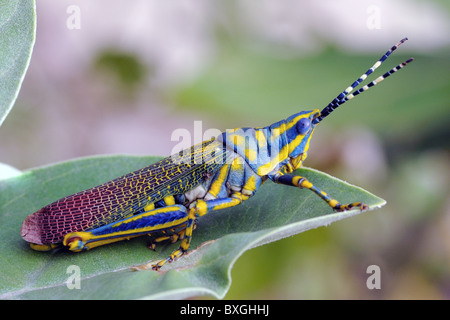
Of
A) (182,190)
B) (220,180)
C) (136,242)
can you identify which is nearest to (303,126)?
(220,180)

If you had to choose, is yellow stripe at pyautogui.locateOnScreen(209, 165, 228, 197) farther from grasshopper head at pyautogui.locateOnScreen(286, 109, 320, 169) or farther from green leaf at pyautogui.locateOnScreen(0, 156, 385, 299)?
grasshopper head at pyautogui.locateOnScreen(286, 109, 320, 169)

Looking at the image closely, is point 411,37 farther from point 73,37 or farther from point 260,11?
point 73,37

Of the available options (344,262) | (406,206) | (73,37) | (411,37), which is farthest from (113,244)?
(73,37)

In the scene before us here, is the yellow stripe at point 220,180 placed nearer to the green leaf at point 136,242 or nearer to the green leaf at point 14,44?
the green leaf at point 136,242

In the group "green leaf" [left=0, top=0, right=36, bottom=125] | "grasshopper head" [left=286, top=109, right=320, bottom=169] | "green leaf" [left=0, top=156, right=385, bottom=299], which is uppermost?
"green leaf" [left=0, top=0, right=36, bottom=125]

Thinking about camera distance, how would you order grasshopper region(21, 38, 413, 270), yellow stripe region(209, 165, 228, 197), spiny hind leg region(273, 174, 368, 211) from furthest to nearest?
yellow stripe region(209, 165, 228, 197)
grasshopper region(21, 38, 413, 270)
spiny hind leg region(273, 174, 368, 211)

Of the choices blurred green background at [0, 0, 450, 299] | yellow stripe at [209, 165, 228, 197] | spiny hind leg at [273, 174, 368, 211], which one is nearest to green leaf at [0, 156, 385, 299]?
spiny hind leg at [273, 174, 368, 211]

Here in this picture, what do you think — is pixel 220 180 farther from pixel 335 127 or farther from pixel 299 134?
pixel 335 127
